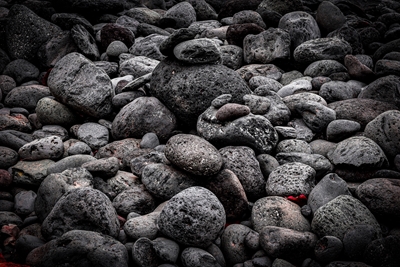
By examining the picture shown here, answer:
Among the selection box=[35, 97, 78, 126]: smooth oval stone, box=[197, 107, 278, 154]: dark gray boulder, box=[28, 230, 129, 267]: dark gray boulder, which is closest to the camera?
box=[28, 230, 129, 267]: dark gray boulder

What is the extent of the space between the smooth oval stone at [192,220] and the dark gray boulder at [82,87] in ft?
13.2

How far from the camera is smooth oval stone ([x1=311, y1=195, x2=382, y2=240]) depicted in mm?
5633

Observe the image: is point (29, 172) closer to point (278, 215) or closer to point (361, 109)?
point (278, 215)

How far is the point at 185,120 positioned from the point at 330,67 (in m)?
4.11

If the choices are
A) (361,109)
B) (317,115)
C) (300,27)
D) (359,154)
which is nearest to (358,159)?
(359,154)

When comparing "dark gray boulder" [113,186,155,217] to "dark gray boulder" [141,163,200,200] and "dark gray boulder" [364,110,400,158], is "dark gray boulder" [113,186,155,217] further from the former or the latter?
"dark gray boulder" [364,110,400,158]

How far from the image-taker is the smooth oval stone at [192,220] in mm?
5500

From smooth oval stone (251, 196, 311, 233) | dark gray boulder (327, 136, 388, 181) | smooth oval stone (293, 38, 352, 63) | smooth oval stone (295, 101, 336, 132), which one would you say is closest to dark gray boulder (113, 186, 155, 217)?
smooth oval stone (251, 196, 311, 233)

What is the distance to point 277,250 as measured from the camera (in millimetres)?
5395

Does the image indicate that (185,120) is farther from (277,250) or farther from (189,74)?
(277,250)

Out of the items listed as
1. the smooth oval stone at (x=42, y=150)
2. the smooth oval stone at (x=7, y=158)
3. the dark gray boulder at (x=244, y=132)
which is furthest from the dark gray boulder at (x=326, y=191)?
the smooth oval stone at (x=7, y=158)

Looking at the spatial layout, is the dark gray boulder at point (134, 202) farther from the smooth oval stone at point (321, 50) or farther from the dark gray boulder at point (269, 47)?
the smooth oval stone at point (321, 50)

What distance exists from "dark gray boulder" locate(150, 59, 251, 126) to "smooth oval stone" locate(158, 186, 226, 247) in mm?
2946

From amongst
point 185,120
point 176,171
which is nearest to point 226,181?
point 176,171
